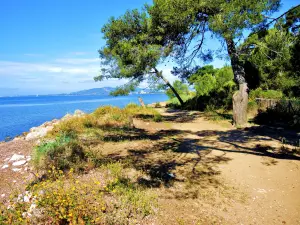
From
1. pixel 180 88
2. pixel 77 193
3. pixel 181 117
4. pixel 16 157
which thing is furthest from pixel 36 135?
pixel 180 88

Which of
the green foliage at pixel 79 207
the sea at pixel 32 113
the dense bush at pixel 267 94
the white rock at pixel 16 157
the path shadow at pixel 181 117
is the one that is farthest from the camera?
the sea at pixel 32 113

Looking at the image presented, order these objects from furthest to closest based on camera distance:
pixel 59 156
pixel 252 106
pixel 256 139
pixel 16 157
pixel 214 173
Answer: pixel 252 106 → pixel 256 139 → pixel 16 157 → pixel 59 156 → pixel 214 173

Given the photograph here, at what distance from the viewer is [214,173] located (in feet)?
18.2

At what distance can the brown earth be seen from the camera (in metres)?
3.89

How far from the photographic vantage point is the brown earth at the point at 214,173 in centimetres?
389

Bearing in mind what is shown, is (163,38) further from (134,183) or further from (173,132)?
(134,183)

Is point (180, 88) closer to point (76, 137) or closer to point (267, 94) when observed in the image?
point (267, 94)

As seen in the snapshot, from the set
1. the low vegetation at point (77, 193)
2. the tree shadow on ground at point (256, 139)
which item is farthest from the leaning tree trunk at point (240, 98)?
the low vegetation at point (77, 193)

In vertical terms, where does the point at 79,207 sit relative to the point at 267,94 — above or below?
below

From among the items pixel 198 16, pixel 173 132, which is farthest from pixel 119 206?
pixel 198 16

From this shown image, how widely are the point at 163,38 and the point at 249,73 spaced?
46.0ft

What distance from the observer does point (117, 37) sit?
37.9 ft

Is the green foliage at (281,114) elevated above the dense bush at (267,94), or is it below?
below

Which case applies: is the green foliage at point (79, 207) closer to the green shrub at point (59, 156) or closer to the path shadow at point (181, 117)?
the green shrub at point (59, 156)
